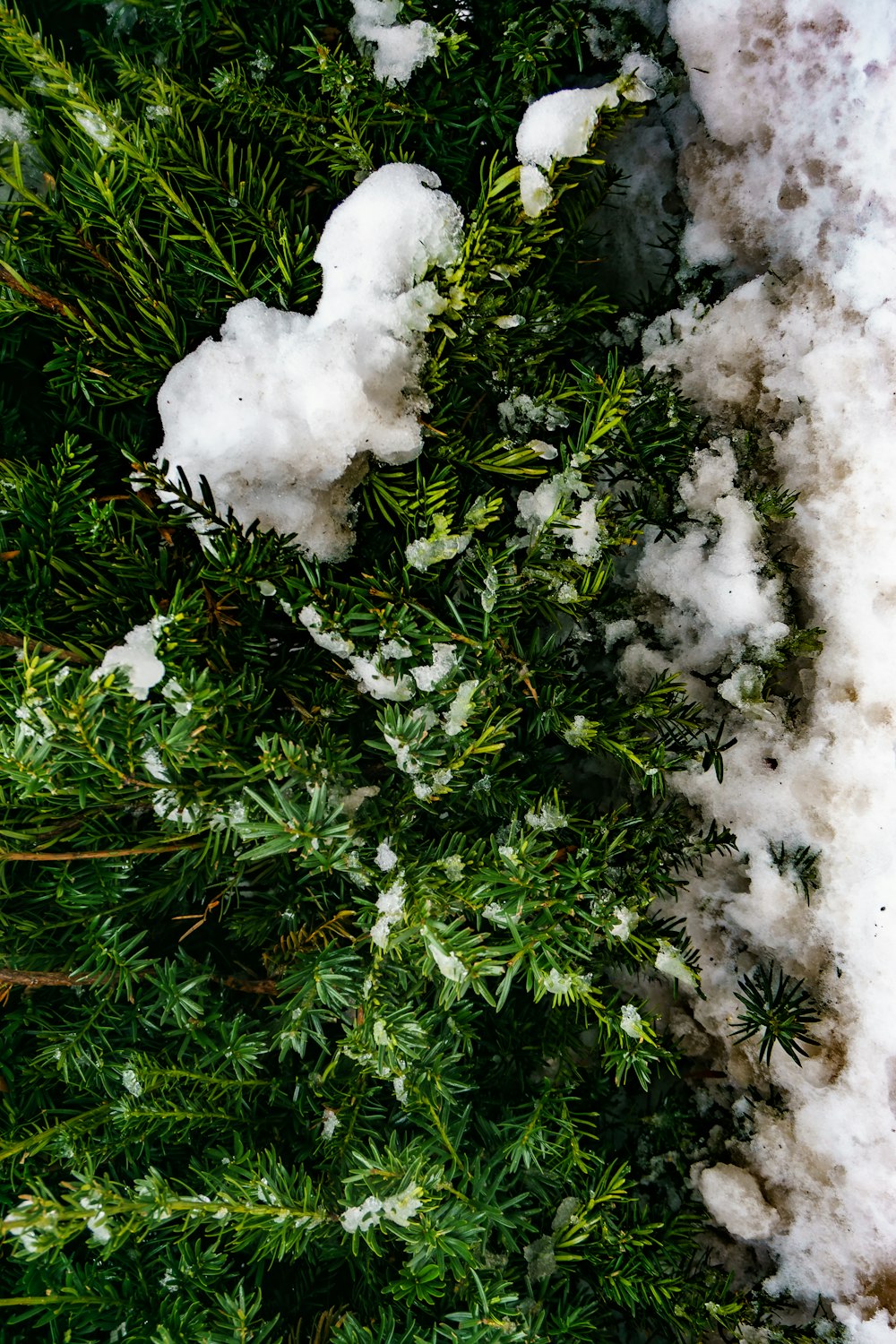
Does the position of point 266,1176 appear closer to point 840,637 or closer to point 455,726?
point 455,726

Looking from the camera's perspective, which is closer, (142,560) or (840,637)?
(142,560)

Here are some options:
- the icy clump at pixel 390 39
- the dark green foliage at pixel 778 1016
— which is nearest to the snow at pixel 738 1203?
the dark green foliage at pixel 778 1016

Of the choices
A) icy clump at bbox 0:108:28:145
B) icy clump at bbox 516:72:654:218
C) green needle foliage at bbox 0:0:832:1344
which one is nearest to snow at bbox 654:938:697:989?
green needle foliage at bbox 0:0:832:1344

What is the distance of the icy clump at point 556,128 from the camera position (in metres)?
1.08

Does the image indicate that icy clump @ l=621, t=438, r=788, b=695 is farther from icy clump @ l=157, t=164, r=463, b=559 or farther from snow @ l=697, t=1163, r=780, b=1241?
snow @ l=697, t=1163, r=780, b=1241

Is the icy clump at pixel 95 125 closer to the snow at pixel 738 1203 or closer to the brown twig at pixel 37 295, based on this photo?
Answer: the brown twig at pixel 37 295

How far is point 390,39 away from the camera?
1.26m

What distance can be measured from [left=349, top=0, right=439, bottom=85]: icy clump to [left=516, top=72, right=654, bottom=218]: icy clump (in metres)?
0.17

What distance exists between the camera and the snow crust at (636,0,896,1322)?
1.43 m

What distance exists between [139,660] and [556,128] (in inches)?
35.4

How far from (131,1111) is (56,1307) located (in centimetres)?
30

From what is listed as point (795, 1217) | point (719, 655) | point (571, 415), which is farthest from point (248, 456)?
point (795, 1217)

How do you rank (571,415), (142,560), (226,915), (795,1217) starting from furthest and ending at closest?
1. (795,1217)
2. (226,915)
3. (571,415)
4. (142,560)

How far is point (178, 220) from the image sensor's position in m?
1.26
